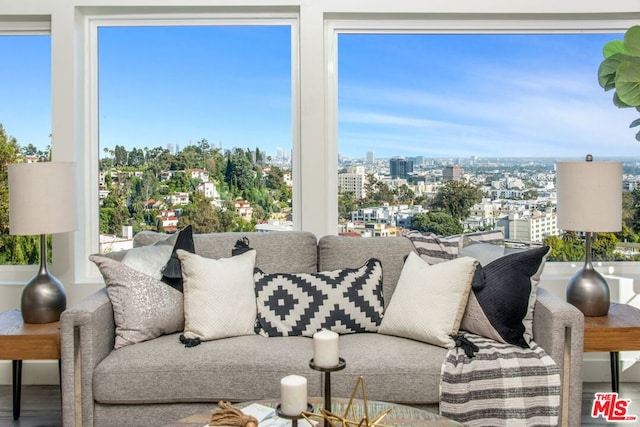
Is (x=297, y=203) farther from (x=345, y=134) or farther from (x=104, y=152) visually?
(x=104, y=152)

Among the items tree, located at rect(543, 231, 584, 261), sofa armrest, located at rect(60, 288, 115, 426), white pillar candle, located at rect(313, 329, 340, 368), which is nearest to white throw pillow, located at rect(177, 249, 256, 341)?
sofa armrest, located at rect(60, 288, 115, 426)

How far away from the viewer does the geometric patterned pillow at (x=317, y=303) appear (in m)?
2.82

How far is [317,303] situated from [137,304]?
83 cm

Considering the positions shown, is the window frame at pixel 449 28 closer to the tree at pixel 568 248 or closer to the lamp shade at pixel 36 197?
the tree at pixel 568 248

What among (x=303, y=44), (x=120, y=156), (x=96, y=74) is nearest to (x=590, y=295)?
(x=303, y=44)

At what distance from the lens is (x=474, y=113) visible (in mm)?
3715

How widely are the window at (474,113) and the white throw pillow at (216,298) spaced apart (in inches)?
42.3

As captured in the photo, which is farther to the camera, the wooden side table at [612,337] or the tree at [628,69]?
the tree at [628,69]

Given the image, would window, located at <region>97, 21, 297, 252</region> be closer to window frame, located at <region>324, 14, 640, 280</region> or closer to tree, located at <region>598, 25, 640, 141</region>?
window frame, located at <region>324, 14, 640, 280</region>

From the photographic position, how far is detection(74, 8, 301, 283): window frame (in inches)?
143

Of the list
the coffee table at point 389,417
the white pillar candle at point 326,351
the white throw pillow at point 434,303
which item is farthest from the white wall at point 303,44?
the white pillar candle at point 326,351

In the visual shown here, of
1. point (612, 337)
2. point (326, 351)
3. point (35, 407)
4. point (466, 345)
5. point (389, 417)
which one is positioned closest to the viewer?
point (326, 351)

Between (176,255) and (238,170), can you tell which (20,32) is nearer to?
(238,170)

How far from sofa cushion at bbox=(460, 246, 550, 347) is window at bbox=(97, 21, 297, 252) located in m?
1.42
